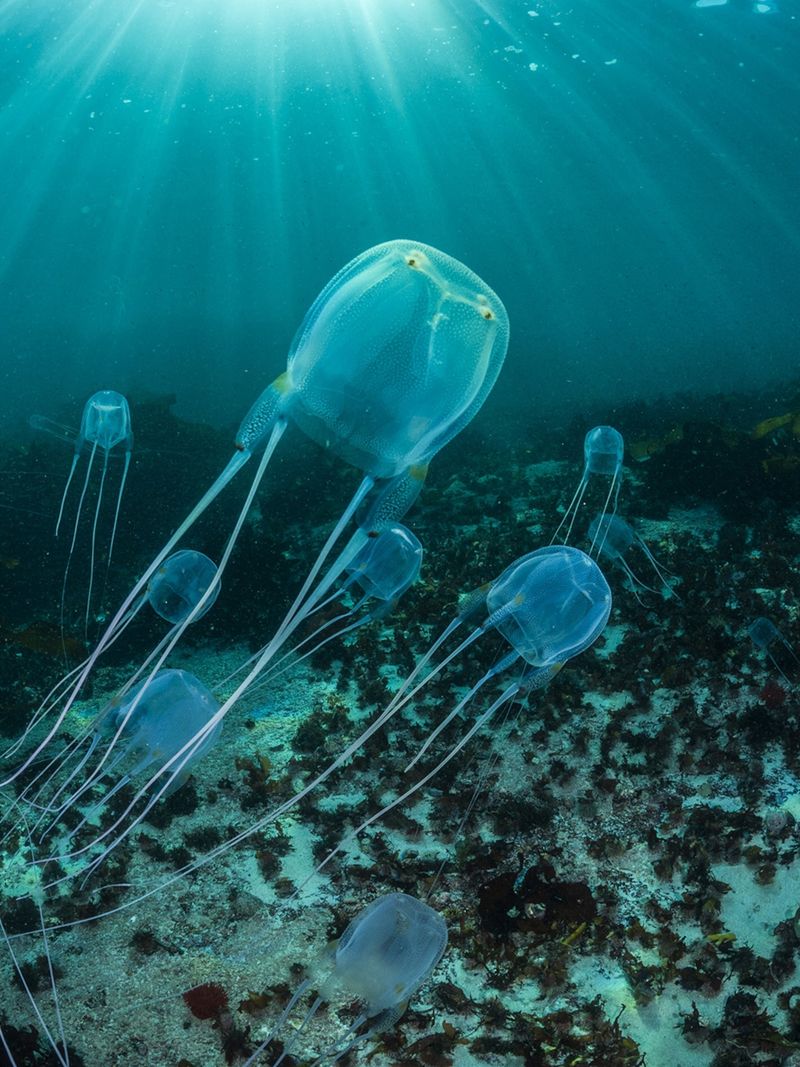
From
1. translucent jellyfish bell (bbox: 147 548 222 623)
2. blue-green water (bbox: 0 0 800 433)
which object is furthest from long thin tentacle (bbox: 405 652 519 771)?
blue-green water (bbox: 0 0 800 433)

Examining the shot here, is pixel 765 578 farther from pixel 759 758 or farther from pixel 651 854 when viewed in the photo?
pixel 651 854

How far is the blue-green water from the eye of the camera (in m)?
34.9

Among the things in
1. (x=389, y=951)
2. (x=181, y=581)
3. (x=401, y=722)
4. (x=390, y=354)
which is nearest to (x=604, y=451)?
(x=401, y=722)

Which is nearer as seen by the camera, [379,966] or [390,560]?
[379,966]

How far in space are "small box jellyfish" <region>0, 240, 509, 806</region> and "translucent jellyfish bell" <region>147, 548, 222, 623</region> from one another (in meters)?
3.02

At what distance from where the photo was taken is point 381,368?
4.26 metres

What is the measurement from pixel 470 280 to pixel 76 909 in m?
5.48

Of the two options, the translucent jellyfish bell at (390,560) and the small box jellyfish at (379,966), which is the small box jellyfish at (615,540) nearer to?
the translucent jellyfish bell at (390,560)

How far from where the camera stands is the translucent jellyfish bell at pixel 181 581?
295 inches

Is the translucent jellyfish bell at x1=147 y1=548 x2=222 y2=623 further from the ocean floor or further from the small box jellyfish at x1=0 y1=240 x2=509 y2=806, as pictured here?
the small box jellyfish at x1=0 y1=240 x2=509 y2=806

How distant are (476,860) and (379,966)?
119 centimetres

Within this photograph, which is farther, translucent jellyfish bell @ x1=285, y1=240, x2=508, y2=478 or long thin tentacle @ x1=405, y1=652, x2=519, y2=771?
long thin tentacle @ x1=405, y1=652, x2=519, y2=771

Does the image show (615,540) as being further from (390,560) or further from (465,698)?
(465,698)

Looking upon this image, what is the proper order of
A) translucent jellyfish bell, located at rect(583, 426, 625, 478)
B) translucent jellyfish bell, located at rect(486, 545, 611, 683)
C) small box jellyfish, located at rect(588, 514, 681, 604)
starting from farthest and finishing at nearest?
translucent jellyfish bell, located at rect(583, 426, 625, 478)
small box jellyfish, located at rect(588, 514, 681, 604)
translucent jellyfish bell, located at rect(486, 545, 611, 683)
